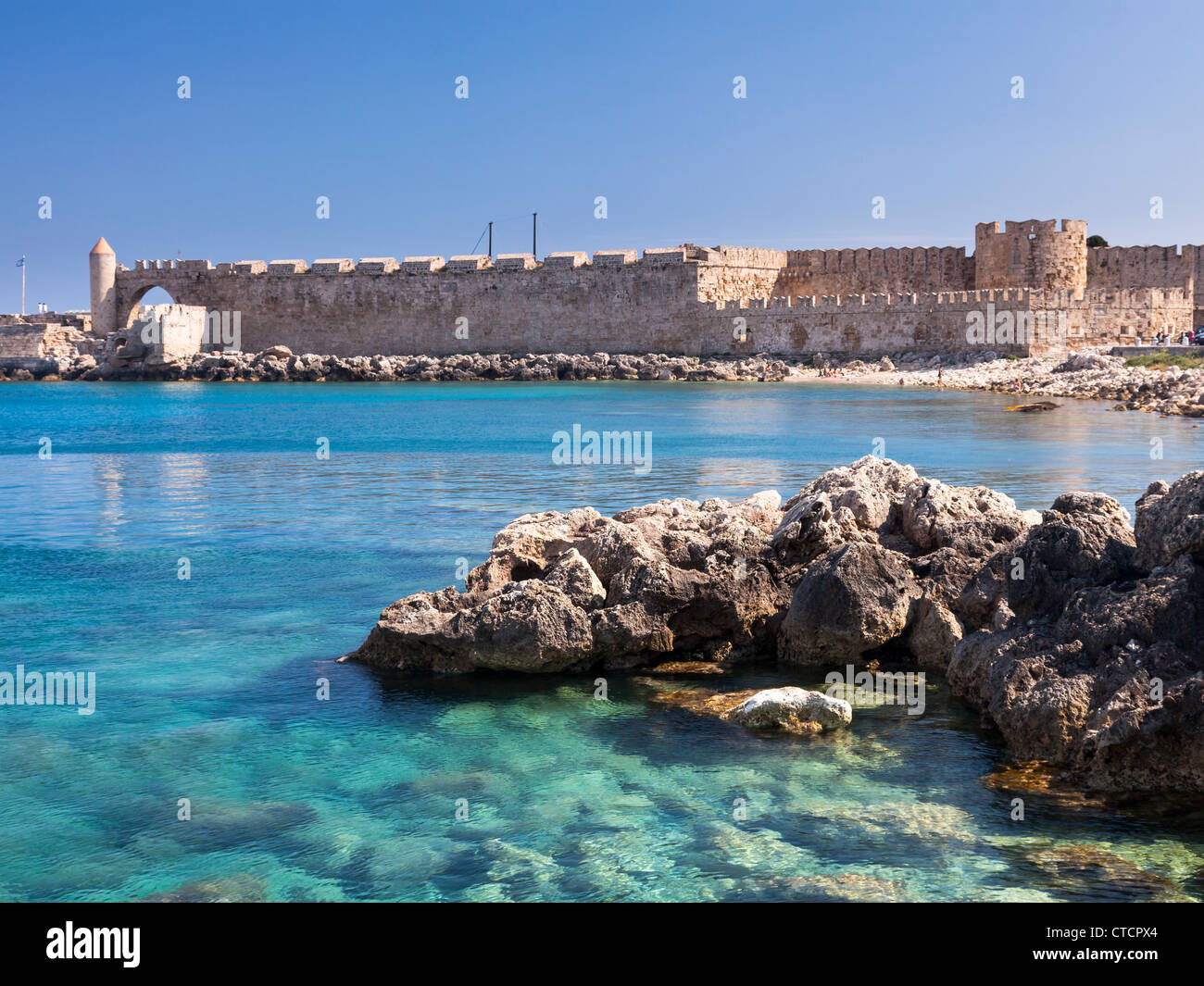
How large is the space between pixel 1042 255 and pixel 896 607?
110ft

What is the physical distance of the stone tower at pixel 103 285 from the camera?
45.8 m

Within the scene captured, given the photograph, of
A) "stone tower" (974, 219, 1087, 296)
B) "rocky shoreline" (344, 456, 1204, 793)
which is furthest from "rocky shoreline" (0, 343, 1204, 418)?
"rocky shoreline" (344, 456, 1204, 793)

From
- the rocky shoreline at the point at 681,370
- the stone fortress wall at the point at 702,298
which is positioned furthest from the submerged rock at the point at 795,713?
the stone fortress wall at the point at 702,298

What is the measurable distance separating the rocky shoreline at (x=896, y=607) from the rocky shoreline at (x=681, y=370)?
17259mm

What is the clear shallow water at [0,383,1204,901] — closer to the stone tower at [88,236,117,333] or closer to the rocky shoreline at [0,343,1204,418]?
the rocky shoreline at [0,343,1204,418]

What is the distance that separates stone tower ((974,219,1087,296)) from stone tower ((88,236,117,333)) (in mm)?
31957

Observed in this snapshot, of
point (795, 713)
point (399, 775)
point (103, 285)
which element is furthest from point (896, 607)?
point (103, 285)

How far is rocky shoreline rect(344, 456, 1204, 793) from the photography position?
482 centimetres

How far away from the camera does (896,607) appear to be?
20.5 feet

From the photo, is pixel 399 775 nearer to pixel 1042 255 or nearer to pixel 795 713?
pixel 795 713

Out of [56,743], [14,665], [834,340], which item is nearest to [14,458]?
[14,665]

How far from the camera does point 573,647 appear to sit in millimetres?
6090

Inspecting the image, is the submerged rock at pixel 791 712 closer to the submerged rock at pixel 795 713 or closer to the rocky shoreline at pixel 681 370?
the submerged rock at pixel 795 713
